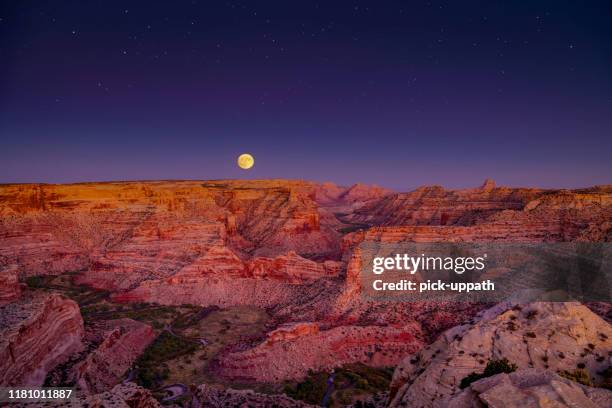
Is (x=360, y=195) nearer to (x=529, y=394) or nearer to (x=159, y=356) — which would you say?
(x=159, y=356)

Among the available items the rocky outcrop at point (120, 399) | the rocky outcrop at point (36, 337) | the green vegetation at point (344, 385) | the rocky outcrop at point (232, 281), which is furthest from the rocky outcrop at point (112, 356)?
the green vegetation at point (344, 385)

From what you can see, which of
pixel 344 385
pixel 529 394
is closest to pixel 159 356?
pixel 344 385

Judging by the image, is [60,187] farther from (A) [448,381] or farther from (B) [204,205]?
(A) [448,381]

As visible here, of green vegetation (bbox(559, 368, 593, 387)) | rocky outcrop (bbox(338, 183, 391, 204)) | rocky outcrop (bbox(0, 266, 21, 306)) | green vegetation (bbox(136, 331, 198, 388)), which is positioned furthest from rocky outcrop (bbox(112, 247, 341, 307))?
rocky outcrop (bbox(338, 183, 391, 204))

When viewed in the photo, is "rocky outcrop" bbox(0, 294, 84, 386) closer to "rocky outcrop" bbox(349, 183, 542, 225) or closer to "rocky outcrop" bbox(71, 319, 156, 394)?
"rocky outcrop" bbox(71, 319, 156, 394)

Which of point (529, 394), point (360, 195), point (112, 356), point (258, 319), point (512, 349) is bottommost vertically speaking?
point (258, 319)

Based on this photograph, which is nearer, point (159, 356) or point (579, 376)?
point (579, 376)

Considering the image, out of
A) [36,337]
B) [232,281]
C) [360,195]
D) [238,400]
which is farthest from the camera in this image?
[360,195]

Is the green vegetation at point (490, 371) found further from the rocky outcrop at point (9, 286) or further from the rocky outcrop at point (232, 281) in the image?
the rocky outcrop at point (9, 286)
